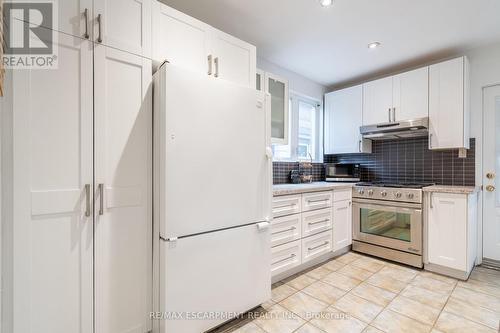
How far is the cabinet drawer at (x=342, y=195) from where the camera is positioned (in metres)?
2.82

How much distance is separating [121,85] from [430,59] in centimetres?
345

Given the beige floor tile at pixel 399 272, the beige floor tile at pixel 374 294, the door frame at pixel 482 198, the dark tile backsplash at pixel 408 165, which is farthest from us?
the dark tile backsplash at pixel 408 165

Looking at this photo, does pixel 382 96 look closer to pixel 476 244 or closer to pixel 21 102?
pixel 476 244

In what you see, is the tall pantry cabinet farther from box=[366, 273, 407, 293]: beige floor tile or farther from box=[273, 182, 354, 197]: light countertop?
box=[366, 273, 407, 293]: beige floor tile

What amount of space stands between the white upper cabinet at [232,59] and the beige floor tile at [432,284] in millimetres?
2456

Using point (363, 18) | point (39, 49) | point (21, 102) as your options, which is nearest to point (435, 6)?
point (363, 18)

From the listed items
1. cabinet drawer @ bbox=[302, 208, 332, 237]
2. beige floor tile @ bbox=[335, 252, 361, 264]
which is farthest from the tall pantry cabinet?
beige floor tile @ bbox=[335, 252, 361, 264]

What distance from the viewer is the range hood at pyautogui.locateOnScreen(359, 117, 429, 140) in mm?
2701

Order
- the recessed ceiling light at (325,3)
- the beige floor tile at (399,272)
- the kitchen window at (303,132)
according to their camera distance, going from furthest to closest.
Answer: the kitchen window at (303,132) < the beige floor tile at (399,272) < the recessed ceiling light at (325,3)

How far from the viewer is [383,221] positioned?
9.21ft

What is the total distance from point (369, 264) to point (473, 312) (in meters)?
0.97

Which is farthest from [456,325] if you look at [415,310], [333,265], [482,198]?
[482,198]

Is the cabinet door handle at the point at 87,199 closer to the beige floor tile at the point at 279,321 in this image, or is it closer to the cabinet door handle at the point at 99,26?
the cabinet door handle at the point at 99,26

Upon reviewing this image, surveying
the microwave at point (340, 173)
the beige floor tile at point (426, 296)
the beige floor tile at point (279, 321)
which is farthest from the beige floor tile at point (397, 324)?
the microwave at point (340, 173)
